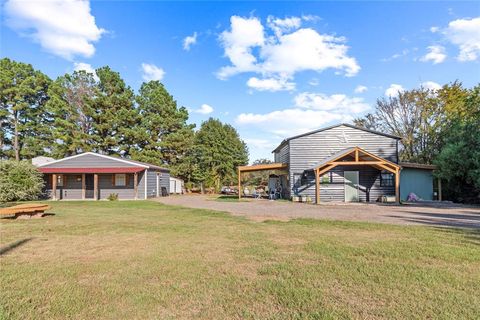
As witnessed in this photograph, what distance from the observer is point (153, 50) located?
17.9 m

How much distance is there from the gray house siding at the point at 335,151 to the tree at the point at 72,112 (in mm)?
25016

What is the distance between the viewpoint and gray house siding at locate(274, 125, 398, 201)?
63.4 feet

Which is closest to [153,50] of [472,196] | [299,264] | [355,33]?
[355,33]

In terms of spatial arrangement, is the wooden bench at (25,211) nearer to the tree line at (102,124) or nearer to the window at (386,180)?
the window at (386,180)

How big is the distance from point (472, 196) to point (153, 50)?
21.4m

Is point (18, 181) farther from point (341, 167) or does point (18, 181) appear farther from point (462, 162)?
point (462, 162)

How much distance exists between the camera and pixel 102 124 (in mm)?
33812

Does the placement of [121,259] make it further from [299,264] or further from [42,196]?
[42,196]

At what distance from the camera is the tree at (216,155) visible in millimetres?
35688

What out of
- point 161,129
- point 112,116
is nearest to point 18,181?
point 112,116

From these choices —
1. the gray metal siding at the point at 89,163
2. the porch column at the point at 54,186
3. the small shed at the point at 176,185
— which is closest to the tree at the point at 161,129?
the small shed at the point at 176,185

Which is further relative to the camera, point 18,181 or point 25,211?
point 18,181

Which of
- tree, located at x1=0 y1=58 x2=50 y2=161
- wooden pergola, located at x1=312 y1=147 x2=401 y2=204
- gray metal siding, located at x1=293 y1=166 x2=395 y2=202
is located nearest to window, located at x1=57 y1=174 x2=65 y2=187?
tree, located at x1=0 y1=58 x2=50 y2=161

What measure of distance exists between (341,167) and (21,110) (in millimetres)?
36735
